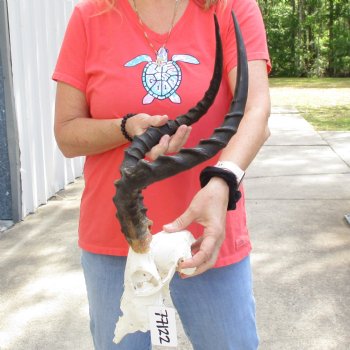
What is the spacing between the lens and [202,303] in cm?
206

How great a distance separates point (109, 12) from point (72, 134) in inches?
15.9

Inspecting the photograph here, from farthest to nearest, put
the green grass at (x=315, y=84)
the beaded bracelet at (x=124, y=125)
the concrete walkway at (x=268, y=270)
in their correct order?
the green grass at (x=315, y=84) → the concrete walkway at (x=268, y=270) → the beaded bracelet at (x=124, y=125)

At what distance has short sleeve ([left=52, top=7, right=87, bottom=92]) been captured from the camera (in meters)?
2.01

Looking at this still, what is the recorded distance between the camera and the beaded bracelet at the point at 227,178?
163cm

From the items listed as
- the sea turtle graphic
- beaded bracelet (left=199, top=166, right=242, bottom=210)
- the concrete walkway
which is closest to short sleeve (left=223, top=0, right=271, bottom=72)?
the sea turtle graphic

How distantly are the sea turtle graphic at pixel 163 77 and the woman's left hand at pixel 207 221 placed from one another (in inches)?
17.7

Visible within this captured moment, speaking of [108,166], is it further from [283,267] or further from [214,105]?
[283,267]

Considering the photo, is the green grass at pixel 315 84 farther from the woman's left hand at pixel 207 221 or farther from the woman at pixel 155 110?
the woman's left hand at pixel 207 221

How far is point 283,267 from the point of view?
4.91 metres

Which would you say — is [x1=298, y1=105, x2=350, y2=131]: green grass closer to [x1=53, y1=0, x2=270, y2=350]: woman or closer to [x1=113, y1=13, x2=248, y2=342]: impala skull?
[x1=53, y1=0, x2=270, y2=350]: woman

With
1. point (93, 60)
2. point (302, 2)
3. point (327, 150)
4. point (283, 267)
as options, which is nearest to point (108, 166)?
point (93, 60)

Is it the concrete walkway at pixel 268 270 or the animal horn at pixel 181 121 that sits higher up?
the animal horn at pixel 181 121

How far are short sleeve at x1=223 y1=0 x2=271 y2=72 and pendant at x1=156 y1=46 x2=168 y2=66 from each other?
0.18m

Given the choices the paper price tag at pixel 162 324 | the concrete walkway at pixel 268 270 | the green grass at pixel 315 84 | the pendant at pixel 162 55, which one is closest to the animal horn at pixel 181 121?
the pendant at pixel 162 55
